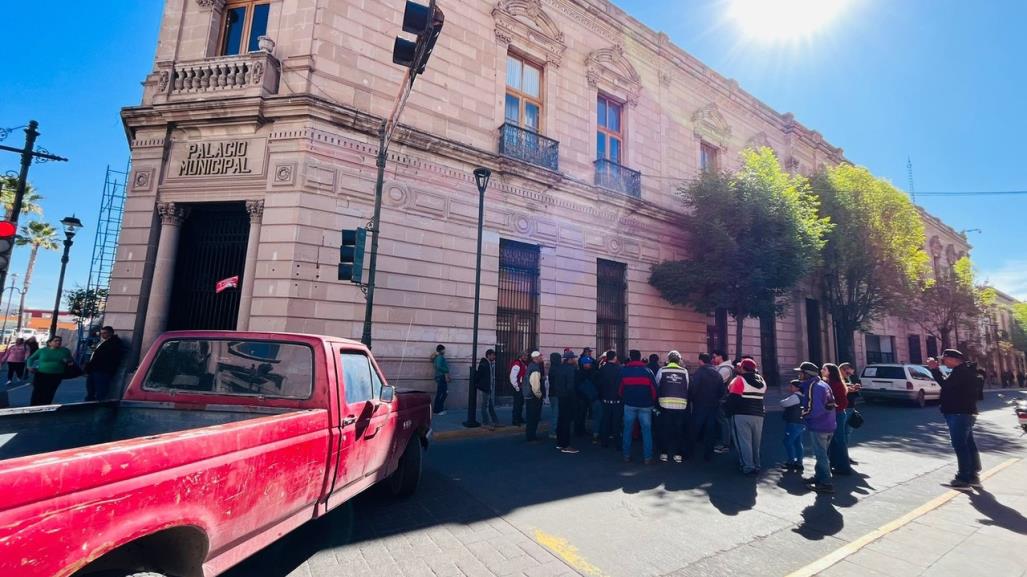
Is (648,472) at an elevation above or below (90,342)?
Result: below

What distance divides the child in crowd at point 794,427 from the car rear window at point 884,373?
15049 mm

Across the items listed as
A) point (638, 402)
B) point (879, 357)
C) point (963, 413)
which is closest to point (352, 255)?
point (638, 402)

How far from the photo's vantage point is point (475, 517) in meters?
4.69

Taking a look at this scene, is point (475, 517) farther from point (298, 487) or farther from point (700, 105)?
point (700, 105)

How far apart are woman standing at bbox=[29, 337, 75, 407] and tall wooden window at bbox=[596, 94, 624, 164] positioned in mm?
15684

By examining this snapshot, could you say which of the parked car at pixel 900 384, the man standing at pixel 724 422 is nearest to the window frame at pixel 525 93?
the man standing at pixel 724 422

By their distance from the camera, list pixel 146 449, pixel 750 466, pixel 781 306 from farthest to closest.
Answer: pixel 781 306 < pixel 750 466 < pixel 146 449

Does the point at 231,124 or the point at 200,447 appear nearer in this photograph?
the point at 200,447

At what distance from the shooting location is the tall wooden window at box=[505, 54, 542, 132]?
1478 cm

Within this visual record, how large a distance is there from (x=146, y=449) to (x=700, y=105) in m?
22.5

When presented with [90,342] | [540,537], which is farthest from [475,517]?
[90,342]

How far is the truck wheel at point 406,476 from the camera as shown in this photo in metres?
5.10

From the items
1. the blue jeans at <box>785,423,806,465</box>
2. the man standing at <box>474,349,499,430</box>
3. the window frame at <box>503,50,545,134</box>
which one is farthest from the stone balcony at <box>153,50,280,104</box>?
the blue jeans at <box>785,423,806,465</box>

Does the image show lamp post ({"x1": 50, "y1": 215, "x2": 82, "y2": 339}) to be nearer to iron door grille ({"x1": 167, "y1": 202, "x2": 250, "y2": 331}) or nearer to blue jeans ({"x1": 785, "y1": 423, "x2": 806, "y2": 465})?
iron door grille ({"x1": 167, "y1": 202, "x2": 250, "y2": 331})
